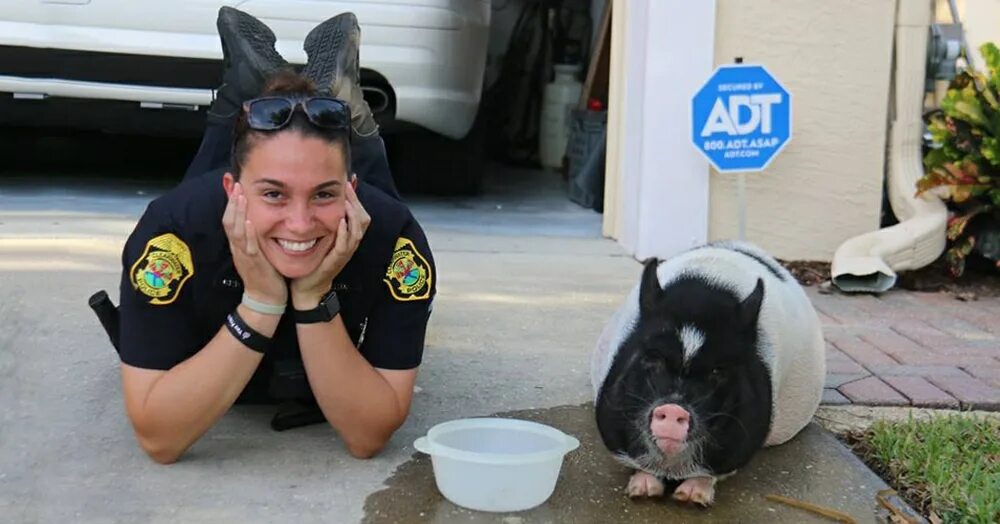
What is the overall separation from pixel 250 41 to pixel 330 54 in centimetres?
24

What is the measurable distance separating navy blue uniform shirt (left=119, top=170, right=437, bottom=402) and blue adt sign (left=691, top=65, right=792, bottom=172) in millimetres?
2163

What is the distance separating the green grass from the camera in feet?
7.88

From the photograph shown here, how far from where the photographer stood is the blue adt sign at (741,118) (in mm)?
4367

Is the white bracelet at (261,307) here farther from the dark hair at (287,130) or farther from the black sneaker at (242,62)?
the black sneaker at (242,62)

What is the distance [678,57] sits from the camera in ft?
15.3

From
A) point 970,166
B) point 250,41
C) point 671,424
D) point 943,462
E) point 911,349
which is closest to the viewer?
point 671,424

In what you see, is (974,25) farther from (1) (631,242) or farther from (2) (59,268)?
(2) (59,268)

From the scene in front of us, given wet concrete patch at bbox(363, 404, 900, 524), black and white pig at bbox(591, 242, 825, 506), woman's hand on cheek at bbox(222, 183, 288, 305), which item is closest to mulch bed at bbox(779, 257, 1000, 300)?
wet concrete patch at bbox(363, 404, 900, 524)

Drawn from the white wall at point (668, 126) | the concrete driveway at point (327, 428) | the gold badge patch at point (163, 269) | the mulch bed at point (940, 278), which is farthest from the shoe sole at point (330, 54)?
the mulch bed at point (940, 278)

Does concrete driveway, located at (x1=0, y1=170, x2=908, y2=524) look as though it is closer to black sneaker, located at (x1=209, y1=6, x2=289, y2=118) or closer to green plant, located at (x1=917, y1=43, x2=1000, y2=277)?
black sneaker, located at (x1=209, y1=6, x2=289, y2=118)

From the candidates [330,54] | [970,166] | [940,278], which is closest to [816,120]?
[970,166]

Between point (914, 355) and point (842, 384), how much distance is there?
19.0 inches

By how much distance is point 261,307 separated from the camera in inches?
89.5

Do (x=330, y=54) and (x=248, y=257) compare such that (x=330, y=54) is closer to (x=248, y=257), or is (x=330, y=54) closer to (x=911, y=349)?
(x=248, y=257)
